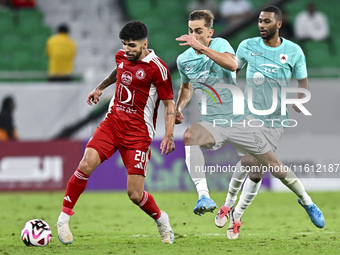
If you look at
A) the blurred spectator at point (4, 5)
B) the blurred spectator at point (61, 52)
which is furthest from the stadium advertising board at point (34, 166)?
the blurred spectator at point (4, 5)

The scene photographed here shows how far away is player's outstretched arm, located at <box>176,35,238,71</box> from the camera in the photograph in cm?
611

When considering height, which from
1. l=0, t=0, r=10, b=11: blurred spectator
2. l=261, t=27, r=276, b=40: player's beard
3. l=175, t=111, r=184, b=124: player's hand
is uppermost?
l=0, t=0, r=10, b=11: blurred spectator

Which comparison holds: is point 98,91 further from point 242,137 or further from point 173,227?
point 173,227

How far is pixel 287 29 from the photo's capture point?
1437cm

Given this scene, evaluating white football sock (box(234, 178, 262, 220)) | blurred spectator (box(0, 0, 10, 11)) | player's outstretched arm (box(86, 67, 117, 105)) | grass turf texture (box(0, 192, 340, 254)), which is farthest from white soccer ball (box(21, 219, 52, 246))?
blurred spectator (box(0, 0, 10, 11))

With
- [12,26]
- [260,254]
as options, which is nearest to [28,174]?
[12,26]

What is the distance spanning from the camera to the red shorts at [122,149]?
6281 millimetres

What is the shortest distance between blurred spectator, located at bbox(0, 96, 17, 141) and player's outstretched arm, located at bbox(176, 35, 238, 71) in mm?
7214

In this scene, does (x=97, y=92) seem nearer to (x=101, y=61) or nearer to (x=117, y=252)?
(x=117, y=252)

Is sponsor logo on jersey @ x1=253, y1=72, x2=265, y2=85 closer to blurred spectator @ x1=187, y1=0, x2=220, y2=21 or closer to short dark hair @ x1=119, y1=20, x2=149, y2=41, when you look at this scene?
short dark hair @ x1=119, y1=20, x2=149, y2=41

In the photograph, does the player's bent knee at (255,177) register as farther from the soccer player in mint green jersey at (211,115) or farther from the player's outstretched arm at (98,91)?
the player's outstretched arm at (98,91)

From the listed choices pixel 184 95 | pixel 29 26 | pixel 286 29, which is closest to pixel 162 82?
pixel 184 95

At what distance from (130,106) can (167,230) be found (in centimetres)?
140

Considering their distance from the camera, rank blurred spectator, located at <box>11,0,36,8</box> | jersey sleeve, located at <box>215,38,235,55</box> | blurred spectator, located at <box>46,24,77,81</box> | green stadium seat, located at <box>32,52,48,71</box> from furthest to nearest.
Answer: blurred spectator, located at <box>11,0,36,8</box> < green stadium seat, located at <box>32,52,48,71</box> < blurred spectator, located at <box>46,24,77,81</box> < jersey sleeve, located at <box>215,38,235,55</box>
